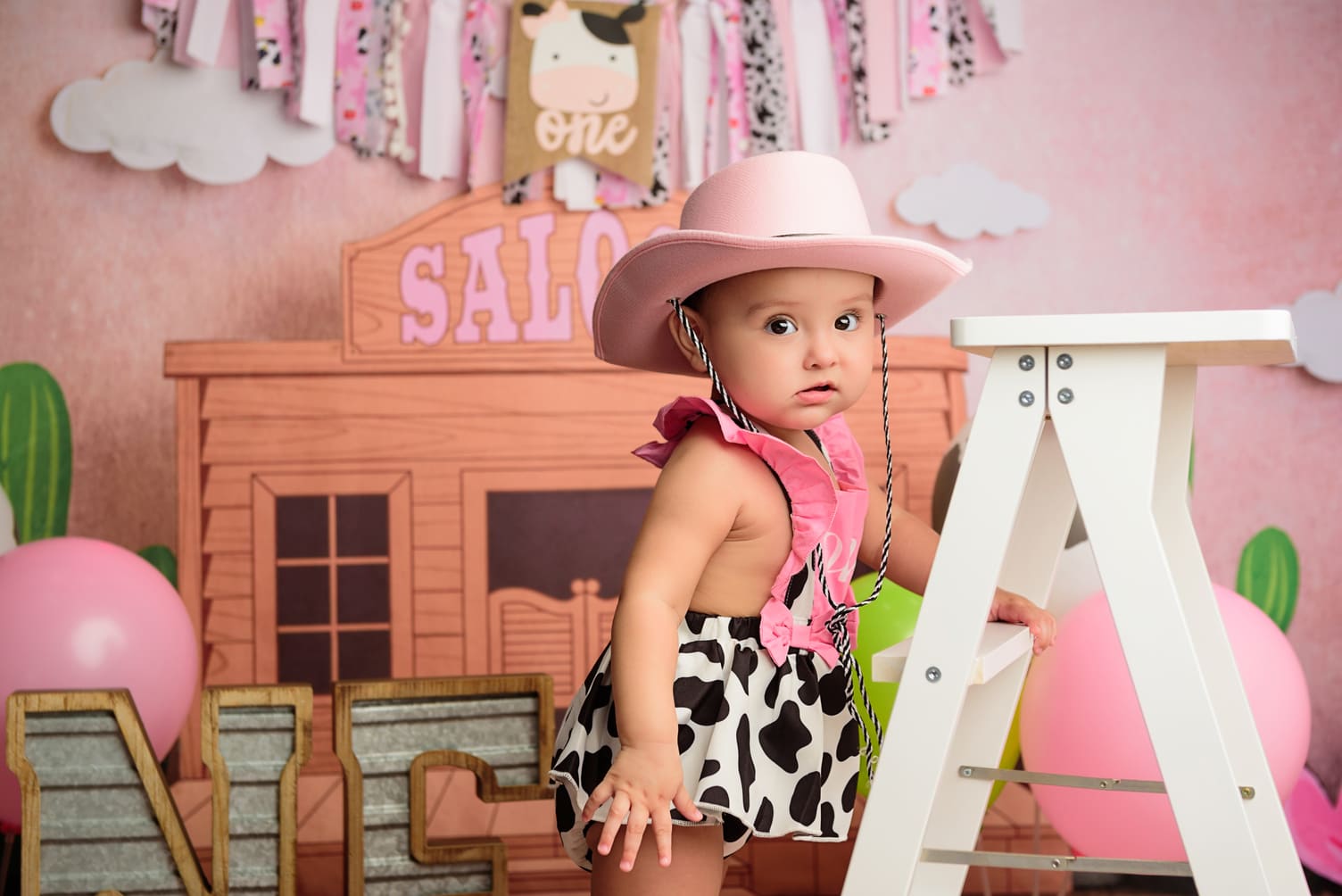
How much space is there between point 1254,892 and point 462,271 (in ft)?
5.70

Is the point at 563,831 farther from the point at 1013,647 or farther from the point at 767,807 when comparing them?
the point at 1013,647

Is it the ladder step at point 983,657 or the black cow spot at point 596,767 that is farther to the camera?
the black cow spot at point 596,767

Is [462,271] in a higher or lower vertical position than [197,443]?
higher

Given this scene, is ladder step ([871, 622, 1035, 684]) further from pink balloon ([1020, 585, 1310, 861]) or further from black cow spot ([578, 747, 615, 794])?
pink balloon ([1020, 585, 1310, 861])

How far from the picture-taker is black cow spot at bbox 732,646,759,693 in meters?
1.16

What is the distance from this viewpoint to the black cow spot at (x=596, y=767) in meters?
1.16

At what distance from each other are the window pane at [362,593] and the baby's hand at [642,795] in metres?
1.30

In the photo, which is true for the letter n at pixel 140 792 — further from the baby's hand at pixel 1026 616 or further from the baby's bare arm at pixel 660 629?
the baby's hand at pixel 1026 616

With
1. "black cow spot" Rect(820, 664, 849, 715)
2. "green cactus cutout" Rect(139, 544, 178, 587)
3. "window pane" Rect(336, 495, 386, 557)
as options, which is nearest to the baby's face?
"black cow spot" Rect(820, 664, 849, 715)

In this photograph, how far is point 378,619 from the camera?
2.24 metres

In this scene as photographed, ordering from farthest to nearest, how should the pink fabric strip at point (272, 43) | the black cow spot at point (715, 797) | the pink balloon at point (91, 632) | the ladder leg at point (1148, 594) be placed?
1. the pink fabric strip at point (272, 43)
2. the pink balloon at point (91, 632)
3. the black cow spot at point (715, 797)
4. the ladder leg at point (1148, 594)

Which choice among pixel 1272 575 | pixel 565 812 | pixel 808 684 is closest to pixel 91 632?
pixel 565 812

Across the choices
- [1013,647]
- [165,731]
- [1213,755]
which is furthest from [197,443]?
[1213,755]

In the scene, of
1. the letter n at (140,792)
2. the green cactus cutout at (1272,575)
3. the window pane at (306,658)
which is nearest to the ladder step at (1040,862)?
the letter n at (140,792)
